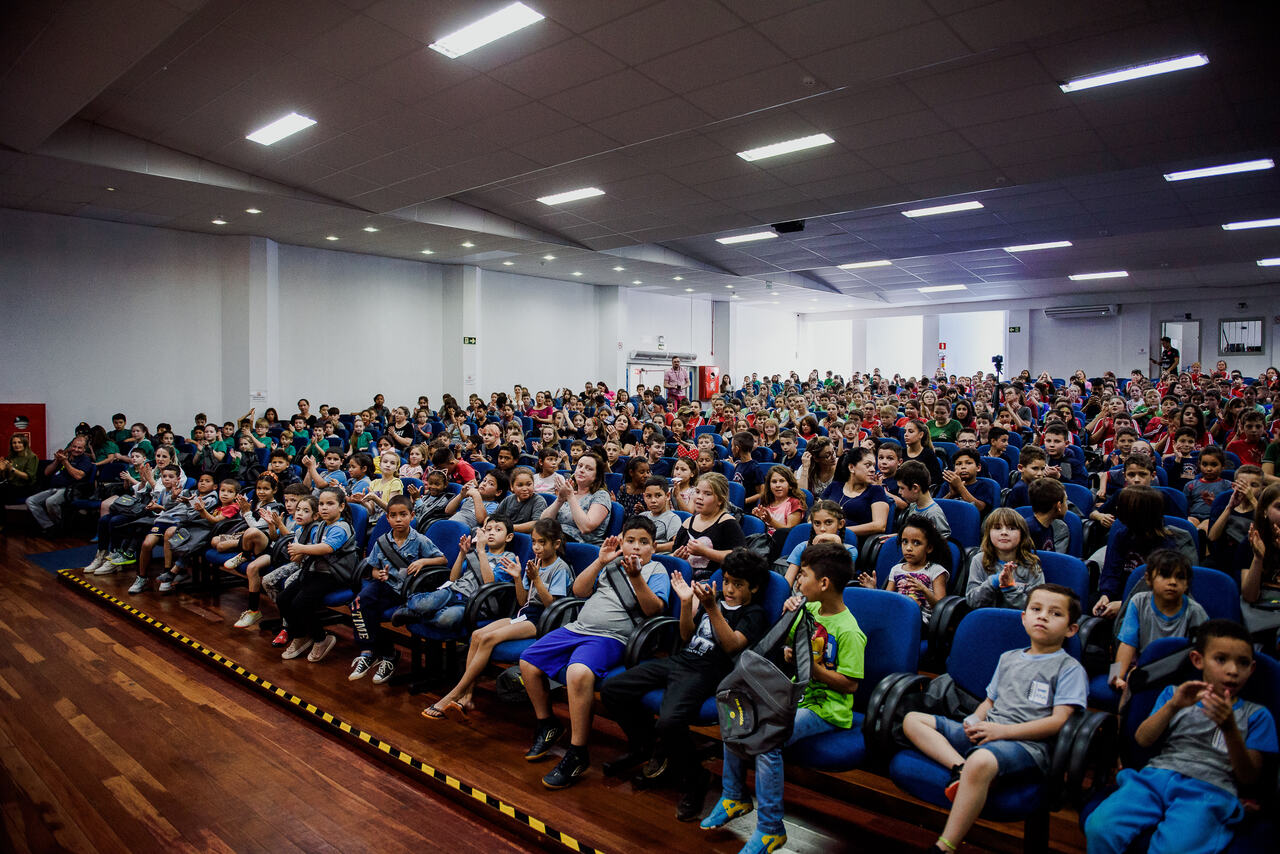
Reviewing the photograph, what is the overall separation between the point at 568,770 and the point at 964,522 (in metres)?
2.62

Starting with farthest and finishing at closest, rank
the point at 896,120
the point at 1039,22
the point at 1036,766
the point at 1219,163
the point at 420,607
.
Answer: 1. the point at 1219,163
2. the point at 896,120
3. the point at 1039,22
4. the point at 420,607
5. the point at 1036,766

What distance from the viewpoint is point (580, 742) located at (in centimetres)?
298

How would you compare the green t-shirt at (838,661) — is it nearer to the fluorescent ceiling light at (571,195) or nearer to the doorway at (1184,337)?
the fluorescent ceiling light at (571,195)

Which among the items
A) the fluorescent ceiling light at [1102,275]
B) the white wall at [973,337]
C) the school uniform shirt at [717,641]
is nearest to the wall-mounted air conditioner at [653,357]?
the fluorescent ceiling light at [1102,275]

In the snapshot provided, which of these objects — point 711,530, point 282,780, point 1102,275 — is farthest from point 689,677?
point 1102,275

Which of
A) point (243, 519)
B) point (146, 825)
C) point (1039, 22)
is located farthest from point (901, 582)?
point (243, 519)

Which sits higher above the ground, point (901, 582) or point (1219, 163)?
point (1219, 163)

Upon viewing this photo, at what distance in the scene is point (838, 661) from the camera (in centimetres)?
260

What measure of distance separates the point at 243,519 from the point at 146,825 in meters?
3.41

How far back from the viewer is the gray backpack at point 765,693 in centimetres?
239

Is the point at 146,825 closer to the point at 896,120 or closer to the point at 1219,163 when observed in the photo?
the point at 896,120

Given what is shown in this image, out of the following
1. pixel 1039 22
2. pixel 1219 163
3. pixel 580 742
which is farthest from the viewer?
pixel 1219 163

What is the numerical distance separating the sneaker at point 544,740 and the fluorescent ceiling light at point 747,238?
9.41m

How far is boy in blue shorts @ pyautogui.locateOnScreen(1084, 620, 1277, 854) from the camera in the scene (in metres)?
1.91
